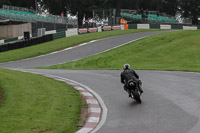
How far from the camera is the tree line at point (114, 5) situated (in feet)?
222

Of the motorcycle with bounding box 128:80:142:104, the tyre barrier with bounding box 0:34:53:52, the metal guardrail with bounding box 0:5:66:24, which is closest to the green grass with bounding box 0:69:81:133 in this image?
the motorcycle with bounding box 128:80:142:104

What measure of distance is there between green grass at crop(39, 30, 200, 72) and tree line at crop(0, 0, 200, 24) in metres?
29.0

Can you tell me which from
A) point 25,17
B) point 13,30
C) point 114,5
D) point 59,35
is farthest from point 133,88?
point 114,5

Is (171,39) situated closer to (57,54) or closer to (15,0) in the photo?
(57,54)

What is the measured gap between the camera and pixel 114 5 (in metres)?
70.0

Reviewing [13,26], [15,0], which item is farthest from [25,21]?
[15,0]

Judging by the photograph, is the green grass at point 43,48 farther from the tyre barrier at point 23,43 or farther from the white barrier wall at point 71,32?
the white barrier wall at point 71,32

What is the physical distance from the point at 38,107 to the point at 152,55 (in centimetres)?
1929

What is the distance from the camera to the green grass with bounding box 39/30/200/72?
24.9 meters

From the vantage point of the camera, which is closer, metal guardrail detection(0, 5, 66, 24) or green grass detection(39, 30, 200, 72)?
green grass detection(39, 30, 200, 72)

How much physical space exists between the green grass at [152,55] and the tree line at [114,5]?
29.0 m

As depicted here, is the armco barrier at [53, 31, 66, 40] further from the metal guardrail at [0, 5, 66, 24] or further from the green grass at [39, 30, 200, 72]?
the green grass at [39, 30, 200, 72]

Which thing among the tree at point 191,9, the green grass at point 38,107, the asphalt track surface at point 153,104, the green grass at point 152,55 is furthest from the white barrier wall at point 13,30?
the green grass at point 38,107

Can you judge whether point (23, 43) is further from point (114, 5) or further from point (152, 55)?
point (114, 5)
